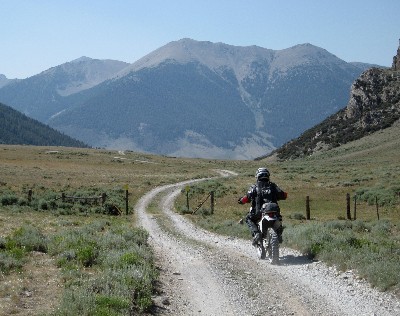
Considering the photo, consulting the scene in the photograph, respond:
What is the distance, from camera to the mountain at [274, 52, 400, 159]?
144 meters

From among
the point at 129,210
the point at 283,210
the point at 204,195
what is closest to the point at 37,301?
the point at 129,210

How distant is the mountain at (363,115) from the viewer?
143587 millimetres

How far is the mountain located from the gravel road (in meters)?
133

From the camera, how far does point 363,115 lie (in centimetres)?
15225

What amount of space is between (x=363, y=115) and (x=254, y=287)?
498ft

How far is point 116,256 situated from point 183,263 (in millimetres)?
2267

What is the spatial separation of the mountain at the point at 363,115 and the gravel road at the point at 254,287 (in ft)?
436

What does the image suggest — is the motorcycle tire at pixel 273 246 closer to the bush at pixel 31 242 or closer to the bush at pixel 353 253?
the bush at pixel 353 253

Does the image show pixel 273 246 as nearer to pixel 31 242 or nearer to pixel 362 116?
pixel 31 242

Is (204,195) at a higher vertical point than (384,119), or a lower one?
lower

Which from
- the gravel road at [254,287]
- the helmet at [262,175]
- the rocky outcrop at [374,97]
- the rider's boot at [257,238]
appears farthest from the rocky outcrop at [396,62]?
the rider's boot at [257,238]

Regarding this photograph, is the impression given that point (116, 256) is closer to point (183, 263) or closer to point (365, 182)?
point (183, 263)

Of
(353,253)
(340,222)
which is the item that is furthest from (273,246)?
(340,222)

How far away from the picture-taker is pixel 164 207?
40.0 m
